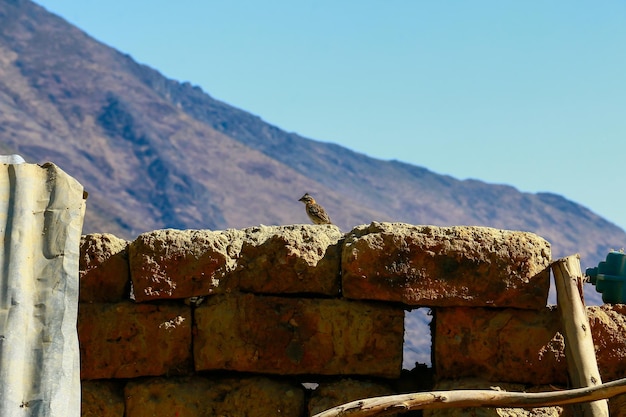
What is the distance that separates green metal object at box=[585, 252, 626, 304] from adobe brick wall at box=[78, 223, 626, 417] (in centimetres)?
24

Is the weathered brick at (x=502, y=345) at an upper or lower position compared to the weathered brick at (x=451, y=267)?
lower

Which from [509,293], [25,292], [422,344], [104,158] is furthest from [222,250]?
[104,158]

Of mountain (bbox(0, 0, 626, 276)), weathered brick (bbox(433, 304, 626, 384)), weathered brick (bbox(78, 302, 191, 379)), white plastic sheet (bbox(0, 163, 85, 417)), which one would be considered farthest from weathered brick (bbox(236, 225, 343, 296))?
mountain (bbox(0, 0, 626, 276))

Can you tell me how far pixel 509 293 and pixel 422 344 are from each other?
125 metres

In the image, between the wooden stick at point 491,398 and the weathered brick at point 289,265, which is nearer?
the wooden stick at point 491,398

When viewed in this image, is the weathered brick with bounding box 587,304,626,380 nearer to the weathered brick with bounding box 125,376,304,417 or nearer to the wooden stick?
the wooden stick

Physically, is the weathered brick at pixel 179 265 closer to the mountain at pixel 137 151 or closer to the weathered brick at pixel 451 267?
the weathered brick at pixel 451 267

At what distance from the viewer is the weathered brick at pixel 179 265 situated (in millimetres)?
7488

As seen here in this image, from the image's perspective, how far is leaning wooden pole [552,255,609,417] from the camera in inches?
277

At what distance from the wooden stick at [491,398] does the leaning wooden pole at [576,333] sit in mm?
345

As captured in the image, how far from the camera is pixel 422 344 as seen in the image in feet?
430

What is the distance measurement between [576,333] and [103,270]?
3213 millimetres

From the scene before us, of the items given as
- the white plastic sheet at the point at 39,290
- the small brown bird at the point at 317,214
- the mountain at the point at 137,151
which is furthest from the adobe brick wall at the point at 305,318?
the mountain at the point at 137,151

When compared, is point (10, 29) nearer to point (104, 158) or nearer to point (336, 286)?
point (104, 158)
